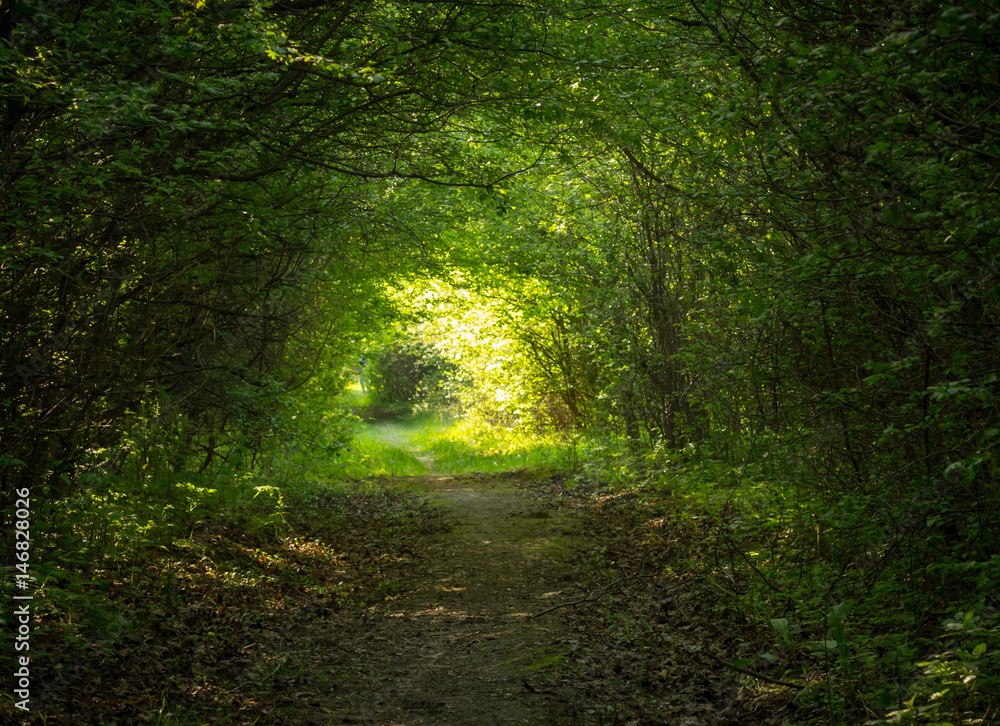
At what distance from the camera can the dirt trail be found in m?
5.05

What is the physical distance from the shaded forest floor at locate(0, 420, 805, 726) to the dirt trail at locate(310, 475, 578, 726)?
0.02 m

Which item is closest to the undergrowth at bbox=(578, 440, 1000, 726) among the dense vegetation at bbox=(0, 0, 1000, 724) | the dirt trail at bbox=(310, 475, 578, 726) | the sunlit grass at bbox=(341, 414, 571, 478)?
the dense vegetation at bbox=(0, 0, 1000, 724)

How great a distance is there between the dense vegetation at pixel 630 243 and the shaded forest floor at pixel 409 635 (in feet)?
1.58

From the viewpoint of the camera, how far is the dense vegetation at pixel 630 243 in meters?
4.00

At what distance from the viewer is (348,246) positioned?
1074cm

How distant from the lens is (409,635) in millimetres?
6586

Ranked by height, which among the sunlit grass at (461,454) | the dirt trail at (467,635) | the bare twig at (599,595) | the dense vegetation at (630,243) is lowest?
the dirt trail at (467,635)

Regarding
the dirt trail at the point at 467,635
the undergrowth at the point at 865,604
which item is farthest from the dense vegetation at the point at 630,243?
the dirt trail at the point at 467,635

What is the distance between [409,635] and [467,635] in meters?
0.51

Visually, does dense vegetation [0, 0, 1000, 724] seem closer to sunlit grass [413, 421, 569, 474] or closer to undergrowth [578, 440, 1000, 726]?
undergrowth [578, 440, 1000, 726]

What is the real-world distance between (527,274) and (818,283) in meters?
9.51

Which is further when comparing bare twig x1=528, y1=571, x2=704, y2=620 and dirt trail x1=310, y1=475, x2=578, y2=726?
bare twig x1=528, y1=571, x2=704, y2=620

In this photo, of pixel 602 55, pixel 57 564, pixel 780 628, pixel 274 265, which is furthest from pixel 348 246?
pixel 780 628

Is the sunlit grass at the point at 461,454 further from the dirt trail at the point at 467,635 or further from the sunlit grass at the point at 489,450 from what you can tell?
the dirt trail at the point at 467,635
